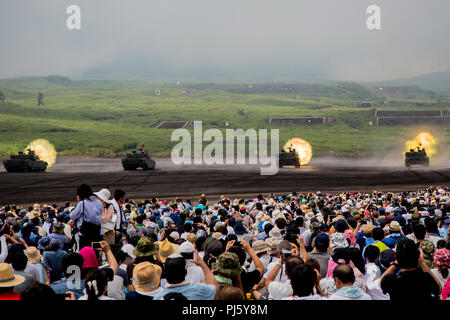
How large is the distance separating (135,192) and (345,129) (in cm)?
9766

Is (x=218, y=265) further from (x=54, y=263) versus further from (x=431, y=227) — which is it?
(x=431, y=227)

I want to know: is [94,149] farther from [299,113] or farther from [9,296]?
[9,296]

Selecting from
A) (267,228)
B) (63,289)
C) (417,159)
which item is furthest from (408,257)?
(417,159)

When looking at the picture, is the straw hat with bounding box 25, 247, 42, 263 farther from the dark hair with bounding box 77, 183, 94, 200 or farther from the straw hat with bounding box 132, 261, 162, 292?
the straw hat with bounding box 132, 261, 162, 292

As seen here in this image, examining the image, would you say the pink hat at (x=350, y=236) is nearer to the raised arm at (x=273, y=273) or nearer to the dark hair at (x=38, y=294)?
the raised arm at (x=273, y=273)

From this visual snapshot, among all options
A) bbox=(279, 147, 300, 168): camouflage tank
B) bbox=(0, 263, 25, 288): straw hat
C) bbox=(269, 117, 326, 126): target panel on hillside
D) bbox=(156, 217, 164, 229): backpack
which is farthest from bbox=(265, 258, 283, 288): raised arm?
bbox=(269, 117, 326, 126): target panel on hillside

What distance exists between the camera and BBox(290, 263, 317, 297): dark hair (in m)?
5.55

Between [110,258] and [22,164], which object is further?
[22,164]

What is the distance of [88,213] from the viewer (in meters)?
9.75

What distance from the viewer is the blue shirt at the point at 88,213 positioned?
9734 mm

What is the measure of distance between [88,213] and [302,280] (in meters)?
5.52

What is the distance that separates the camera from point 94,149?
93812 millimetres

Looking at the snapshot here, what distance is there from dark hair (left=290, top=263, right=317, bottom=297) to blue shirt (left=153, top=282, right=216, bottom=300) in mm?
1020

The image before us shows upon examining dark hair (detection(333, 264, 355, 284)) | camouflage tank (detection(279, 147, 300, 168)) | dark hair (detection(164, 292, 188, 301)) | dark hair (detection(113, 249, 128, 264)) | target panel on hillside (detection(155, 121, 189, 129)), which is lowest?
camouflage tank (detection(279, 147, 300, 168))
